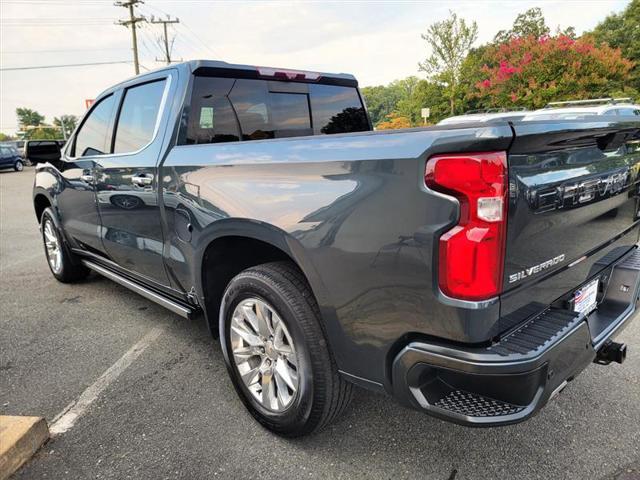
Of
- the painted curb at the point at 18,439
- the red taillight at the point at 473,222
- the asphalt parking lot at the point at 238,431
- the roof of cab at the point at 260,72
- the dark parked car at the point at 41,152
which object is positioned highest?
the roof of cab at the point at 260,72

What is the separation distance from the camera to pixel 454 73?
955 inches

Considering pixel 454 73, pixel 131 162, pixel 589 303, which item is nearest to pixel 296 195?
pixel 589 303

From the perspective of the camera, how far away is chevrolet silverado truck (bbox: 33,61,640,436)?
1.55 meters

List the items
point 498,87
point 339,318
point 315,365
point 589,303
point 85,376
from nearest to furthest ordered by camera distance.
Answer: point 339,318
point 315,365
point 589,303
point 85,376
point 498,87

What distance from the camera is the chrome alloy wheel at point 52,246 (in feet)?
15.9

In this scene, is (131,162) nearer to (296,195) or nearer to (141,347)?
(141,347)

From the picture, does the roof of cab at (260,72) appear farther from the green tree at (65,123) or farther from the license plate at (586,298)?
the green tree at (65,123)

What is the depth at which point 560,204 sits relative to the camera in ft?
5.66

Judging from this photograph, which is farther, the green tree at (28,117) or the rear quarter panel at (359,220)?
the green tree at (28,117)

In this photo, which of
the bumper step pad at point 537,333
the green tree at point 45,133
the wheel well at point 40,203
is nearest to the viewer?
the bumper step pad at point 537,333

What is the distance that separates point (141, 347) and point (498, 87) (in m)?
20.9

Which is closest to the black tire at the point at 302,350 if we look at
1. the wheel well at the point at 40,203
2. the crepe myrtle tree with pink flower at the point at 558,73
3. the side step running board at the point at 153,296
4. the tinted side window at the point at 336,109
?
the side step running board at the point at 153,296

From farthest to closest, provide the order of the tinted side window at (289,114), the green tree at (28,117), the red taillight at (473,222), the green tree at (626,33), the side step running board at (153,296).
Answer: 1. the green tree at (28,117)
2. the green tree at (626,33)
3. the tinted side window at (289,114)
4. the side step running board at (153,296)
5. the red taillight at (473,222)

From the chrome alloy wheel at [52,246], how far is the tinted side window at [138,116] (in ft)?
6.17
